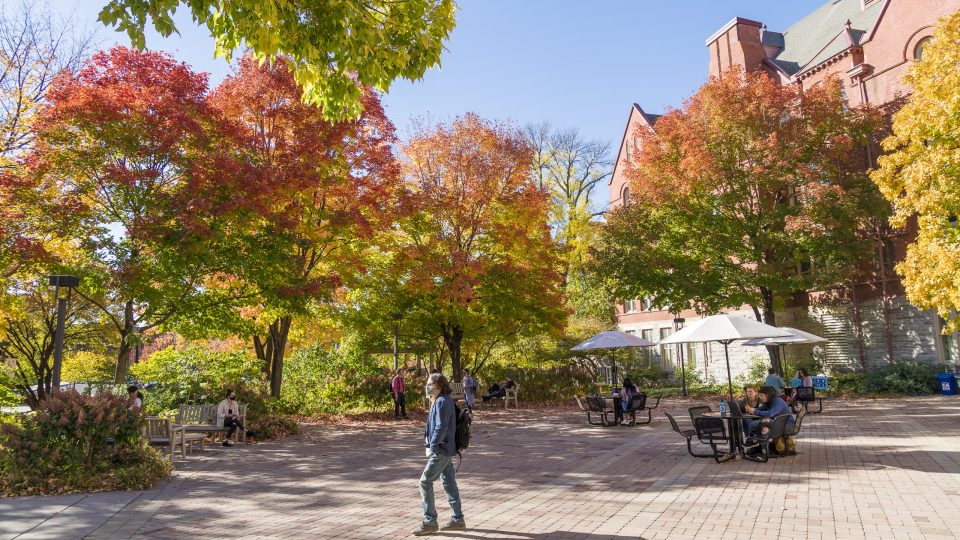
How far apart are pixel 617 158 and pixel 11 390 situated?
36608 mm

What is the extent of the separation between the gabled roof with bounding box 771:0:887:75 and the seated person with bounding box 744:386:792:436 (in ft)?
74.8

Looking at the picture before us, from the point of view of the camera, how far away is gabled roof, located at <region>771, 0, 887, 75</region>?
2889 centimetres

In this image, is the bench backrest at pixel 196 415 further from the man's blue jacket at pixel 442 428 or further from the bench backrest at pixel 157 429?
the man's blue jacket at pixel 442 428

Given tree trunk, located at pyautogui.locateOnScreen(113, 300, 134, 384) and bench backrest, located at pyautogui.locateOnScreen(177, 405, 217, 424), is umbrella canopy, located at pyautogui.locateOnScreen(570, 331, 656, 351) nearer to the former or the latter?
bench backrest, located at pyautogui.locateOnScreen(177, 405, 217, 424)

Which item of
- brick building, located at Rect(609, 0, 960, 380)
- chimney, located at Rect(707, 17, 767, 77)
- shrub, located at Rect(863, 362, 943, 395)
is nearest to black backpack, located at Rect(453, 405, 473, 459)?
shrub, located at Rect(863, 362, 943, 395)

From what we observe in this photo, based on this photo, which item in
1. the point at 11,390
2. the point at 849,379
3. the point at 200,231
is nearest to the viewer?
the point at 200,231

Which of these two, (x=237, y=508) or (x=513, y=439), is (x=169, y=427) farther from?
(x=513, y=439)

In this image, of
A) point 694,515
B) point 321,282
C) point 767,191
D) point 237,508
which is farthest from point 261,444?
point 767,191

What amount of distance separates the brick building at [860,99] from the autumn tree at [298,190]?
1429 cm

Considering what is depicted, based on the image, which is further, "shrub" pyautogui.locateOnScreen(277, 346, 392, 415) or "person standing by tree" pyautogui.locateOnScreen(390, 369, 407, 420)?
"shrub" pyautogui.locateOnScreen(277, 346, 392, 415)

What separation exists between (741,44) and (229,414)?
31586 mm

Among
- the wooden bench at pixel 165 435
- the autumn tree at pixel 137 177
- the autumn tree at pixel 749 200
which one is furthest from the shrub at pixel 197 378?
the autumn tree at pixel 749 200

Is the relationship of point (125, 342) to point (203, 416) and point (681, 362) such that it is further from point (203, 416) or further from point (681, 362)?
point (681, 362)

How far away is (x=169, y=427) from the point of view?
1173 cm
